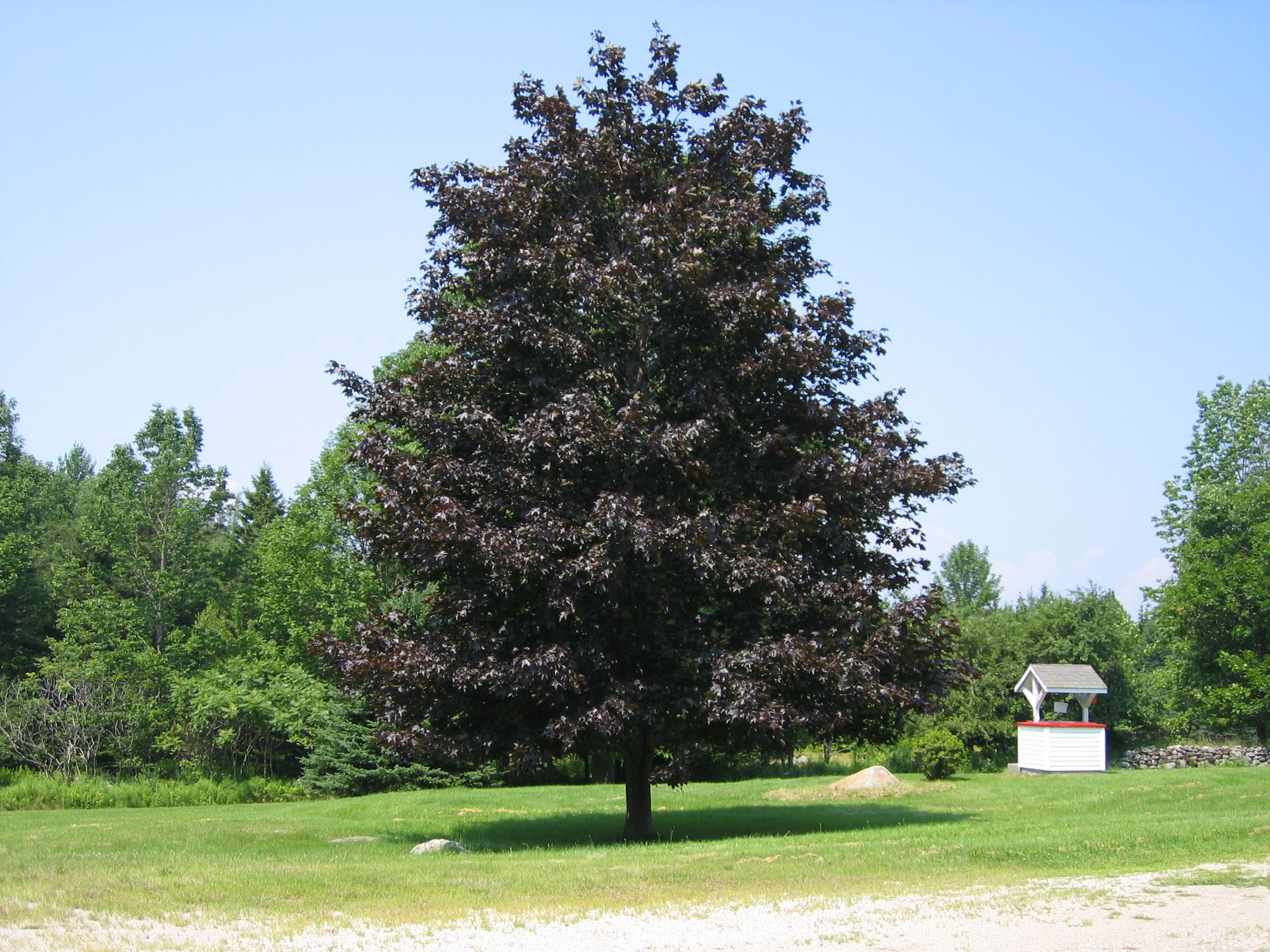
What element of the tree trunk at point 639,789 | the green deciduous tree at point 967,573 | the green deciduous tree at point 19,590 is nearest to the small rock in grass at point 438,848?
the tree trunk at point 639,789

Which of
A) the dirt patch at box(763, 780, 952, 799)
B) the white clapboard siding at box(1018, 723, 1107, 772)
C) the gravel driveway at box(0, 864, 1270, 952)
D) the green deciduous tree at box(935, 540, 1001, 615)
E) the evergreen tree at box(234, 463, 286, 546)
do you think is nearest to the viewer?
the gravel driveway at box(0, 864, 1270, 952)

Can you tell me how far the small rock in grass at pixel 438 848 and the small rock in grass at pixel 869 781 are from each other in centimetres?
1253

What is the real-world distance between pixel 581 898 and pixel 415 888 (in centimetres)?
167

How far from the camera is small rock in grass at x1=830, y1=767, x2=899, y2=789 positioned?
24.1 metres

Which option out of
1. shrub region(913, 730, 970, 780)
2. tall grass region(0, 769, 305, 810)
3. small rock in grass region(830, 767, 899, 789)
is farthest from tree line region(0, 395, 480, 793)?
shrub region(913, 730, 970, 780)

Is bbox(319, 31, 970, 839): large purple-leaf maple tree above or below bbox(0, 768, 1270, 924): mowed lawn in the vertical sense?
above

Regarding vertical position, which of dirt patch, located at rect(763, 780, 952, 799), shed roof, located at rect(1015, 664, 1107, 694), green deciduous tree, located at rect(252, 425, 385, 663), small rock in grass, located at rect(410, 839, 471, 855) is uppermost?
green deciduous tree, located at rect(252, 425, 385, 663)

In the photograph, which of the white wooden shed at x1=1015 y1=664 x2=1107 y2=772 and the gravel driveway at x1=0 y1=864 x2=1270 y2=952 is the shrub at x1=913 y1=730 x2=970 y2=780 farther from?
the gravel driveway at x1=0 y1=864 x2=1270 y2=952

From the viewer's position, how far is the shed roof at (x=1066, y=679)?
30.8 m

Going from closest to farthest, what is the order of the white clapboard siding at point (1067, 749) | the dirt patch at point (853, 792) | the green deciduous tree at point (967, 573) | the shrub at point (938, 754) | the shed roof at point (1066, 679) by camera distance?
the dirt patch at point (853, 792) → the shrub at point (938, 754) → the white clapboard siding at point (1067, 749) → the shed roof at point (1066, 679) → the green deciduous tree at point (967, 573)

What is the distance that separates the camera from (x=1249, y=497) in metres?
39.1

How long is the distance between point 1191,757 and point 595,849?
1058 inches

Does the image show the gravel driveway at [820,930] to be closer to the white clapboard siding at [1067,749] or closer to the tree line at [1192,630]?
the white clapboard siding at [1067,749]

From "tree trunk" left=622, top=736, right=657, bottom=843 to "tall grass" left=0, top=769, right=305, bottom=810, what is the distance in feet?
55.2
